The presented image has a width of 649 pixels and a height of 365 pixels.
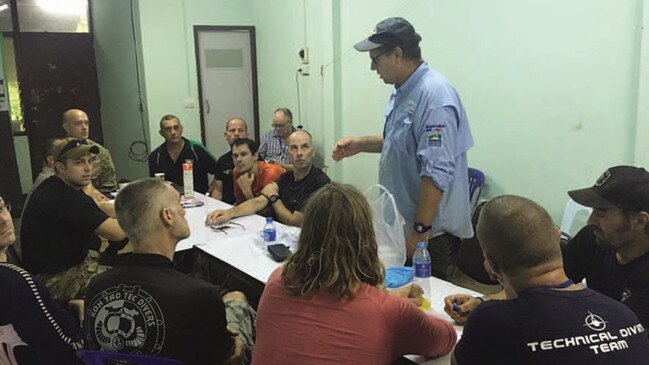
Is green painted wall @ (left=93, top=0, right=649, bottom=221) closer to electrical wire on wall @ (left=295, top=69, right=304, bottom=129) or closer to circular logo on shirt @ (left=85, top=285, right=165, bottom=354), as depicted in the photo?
electrical wire on wall @ (left=295, top=69, right=304, bottom=129)

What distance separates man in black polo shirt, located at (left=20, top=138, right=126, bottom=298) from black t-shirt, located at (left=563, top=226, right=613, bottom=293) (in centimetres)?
191

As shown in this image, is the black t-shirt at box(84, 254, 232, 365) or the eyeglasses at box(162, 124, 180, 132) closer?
the black t-shirt at box(84, 254, 232, 365)

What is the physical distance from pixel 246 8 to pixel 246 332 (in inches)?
181

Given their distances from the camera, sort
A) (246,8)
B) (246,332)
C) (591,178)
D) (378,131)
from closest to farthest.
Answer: (246,332) → (591,178) → (378,131) → (246,8)

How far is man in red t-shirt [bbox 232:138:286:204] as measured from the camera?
390 cm

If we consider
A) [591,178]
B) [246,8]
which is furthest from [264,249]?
[246,8]

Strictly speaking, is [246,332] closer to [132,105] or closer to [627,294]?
[627,294]

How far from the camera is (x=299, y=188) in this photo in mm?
3541

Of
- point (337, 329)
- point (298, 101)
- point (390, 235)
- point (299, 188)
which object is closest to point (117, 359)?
point (337, 329)

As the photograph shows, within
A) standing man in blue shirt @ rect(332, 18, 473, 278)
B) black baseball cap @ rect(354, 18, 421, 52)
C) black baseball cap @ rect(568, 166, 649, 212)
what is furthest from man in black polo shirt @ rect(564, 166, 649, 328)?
black baseball cap @ rect(354, 18, 421, 52)

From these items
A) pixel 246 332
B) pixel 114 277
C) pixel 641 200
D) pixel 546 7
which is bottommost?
pixel 246 332

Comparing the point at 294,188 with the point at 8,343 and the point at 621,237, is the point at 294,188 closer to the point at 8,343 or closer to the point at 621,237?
the point at 8,343

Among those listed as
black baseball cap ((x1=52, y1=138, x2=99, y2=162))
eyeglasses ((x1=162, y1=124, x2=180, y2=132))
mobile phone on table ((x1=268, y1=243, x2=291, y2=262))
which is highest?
black baseball cap ((x1=52, y1=138, x2=99, y2=162))

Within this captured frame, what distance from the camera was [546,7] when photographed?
3.27 meters
